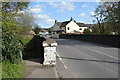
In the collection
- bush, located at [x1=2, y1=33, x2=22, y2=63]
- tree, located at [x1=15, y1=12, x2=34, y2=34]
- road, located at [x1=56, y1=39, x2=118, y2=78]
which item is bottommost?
road, located at [x1=56, y1=39, x2=118, y2=78]

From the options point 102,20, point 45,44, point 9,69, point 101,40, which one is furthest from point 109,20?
point 9,69

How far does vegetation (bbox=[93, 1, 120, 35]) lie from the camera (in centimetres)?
2858

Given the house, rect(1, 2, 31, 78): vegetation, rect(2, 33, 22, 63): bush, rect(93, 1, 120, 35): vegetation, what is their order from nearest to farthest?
1. rect(1, 2, 31, 78): vegetation
2. rect(2, 33, 22, 63): bush
3. rect(93, 1, 120, 35): vegetation
4. the house

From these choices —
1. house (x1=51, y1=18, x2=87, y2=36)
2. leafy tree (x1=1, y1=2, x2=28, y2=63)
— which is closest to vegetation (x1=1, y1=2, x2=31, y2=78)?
leafy tree (x1=1, y1=2, x2=28, y2=63)

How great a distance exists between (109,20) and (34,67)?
86.7 ft

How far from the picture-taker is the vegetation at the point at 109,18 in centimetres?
2858

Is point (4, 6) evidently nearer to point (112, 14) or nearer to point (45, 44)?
point (45, 44)

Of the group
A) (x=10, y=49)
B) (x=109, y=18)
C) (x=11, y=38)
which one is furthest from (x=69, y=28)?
(x=10, y=49)

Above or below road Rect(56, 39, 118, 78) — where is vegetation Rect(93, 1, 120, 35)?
above

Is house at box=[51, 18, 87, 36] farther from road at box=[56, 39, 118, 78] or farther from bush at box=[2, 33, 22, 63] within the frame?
bush at box=[2, 33, 22, 63]

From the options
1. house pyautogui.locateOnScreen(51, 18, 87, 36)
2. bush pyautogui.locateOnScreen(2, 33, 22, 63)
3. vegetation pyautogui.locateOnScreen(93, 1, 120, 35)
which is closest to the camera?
bush pyautogui.locateOnScreen(2, 33, 22, 63)

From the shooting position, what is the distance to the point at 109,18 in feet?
103

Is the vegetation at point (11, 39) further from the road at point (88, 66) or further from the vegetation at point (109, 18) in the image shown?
the vegetation at point (109, 18)

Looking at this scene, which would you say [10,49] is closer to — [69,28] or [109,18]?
[109,18]
